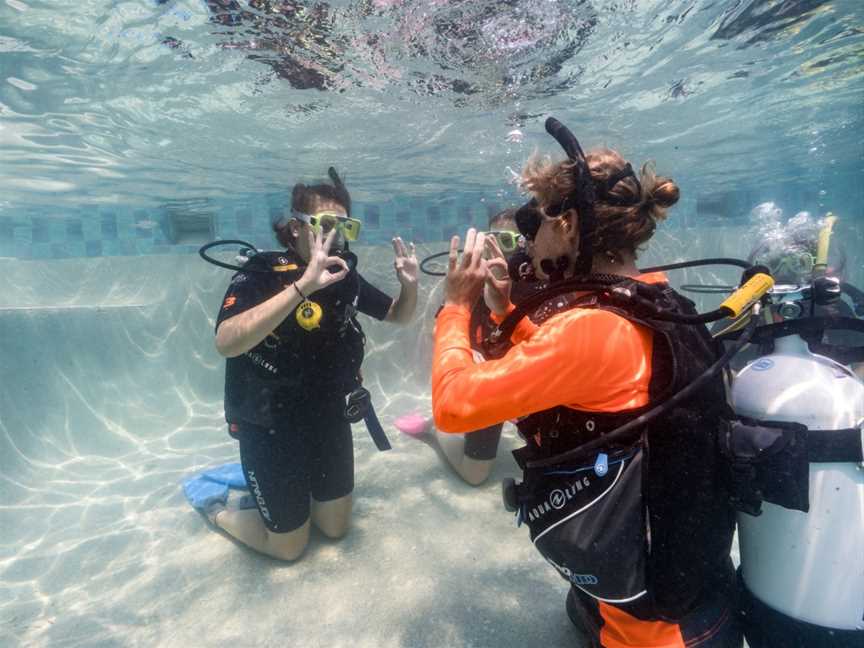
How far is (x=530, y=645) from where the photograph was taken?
3426mm

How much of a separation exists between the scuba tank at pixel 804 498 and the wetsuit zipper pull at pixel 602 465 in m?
0.55

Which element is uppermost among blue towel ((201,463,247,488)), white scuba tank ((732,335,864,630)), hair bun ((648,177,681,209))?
hair bun ((648,177,681,209))

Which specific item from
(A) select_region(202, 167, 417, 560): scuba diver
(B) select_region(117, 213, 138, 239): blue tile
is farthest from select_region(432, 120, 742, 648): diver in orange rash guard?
(B) select_region(117, 213, 138, 239): blue tile

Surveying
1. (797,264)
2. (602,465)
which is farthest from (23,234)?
(797,264)

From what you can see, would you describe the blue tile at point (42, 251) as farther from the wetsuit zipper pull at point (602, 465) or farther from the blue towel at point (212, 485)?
the wetsuit zipper pull at point (602, 465)

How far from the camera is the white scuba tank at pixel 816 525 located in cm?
206

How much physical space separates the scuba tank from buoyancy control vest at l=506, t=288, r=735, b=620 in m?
0.16

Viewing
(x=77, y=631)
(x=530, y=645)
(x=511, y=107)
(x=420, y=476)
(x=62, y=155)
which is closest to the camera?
(x=530, y=645)

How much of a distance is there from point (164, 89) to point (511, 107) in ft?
23.5

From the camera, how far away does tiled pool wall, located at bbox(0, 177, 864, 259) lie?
17781 mm

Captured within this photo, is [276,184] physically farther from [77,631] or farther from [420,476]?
[77,631]

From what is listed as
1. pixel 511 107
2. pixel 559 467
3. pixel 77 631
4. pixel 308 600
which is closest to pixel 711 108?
pixel 511 107

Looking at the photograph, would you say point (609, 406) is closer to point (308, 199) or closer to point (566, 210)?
point (566, 210)

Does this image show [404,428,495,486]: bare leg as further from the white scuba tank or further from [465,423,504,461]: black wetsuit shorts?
the white scuba tank
